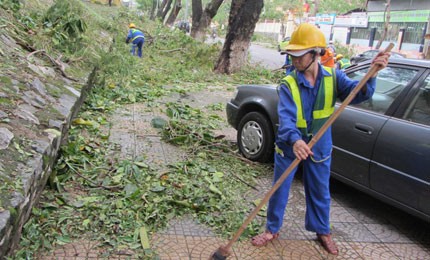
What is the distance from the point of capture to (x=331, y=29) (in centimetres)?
4919

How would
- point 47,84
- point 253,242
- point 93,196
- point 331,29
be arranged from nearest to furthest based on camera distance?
point 253,242, point 93,196, point 47,84, point 331,29

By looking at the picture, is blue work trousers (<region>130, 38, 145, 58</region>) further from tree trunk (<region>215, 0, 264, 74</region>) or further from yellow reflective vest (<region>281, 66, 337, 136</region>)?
yellow reflective vest (<region>281, 66, 337, 136</region>)

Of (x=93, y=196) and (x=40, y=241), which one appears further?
(x=93, y=196)

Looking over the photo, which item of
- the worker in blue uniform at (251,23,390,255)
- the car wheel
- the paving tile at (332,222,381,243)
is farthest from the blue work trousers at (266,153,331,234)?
the car wheel

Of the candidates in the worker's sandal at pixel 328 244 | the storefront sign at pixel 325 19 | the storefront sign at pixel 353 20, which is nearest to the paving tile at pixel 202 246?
the worker's sandal at pixel 328 244

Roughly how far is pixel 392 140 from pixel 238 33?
8.95 metres

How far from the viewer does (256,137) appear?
16.8ft

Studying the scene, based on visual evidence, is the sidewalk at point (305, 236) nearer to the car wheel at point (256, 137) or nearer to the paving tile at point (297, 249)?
the paving tile at point (297, 249)

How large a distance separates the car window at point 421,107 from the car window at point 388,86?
189 millimetres

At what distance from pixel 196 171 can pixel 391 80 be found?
219cm

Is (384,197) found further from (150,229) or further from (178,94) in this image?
(178,94)

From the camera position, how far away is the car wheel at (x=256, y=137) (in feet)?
16.4

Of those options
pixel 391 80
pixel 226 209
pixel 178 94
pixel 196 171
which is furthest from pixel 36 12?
pixel 391 80

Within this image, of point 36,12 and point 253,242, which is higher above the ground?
point 36,12
